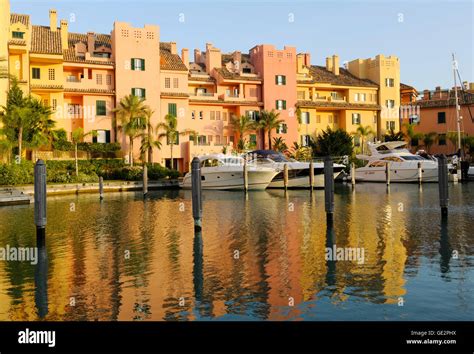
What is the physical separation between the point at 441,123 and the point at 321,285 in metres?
70.6

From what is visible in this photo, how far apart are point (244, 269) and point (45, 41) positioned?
49.7m

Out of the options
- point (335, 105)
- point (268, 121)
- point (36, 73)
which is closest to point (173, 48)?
point (268, 121)

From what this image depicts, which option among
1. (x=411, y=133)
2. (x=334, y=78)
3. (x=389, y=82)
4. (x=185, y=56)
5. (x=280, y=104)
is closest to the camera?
(x=185, y=56)

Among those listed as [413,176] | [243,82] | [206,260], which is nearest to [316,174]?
[413,176]

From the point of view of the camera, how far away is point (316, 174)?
45.5 metres

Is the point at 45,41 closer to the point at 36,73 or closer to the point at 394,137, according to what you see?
the point at 36,73

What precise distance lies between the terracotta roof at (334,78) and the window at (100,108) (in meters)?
26.7

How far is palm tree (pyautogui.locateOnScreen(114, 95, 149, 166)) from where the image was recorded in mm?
55812

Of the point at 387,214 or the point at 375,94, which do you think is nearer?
the point at 387,214

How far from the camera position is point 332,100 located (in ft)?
237

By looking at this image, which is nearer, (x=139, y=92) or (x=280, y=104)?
(x=139, y=92)
